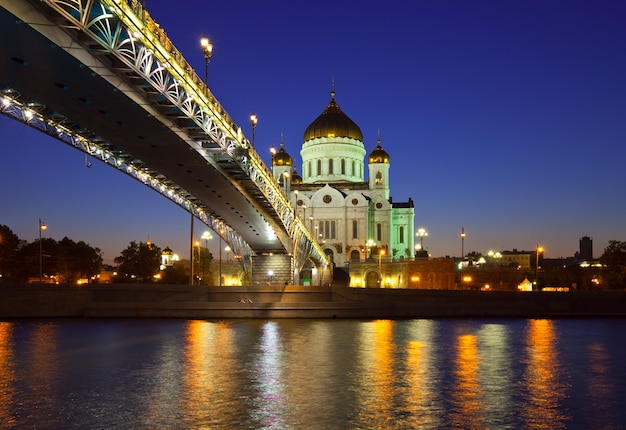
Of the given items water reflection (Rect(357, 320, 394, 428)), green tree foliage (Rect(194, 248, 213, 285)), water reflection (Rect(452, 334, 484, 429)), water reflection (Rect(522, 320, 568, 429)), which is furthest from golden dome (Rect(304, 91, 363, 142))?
water reflection (Rect(452, 334, 484, 429))

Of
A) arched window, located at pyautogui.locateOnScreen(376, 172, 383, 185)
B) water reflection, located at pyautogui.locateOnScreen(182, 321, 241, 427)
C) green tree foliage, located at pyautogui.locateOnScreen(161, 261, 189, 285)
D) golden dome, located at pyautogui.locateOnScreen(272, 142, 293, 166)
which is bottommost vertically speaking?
water reflection, located at pyautogui.locateOnScreen(182, 321, 241, 427)

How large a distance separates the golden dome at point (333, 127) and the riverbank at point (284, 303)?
53485 mm

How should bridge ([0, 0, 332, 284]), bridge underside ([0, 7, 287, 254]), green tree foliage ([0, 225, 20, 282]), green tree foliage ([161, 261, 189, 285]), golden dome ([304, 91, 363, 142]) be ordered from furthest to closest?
Result: 1. golden dome ([304, 91, 363, 142])
2. green tree foliage ([161, 261, 189, 285])
3. green tree foliage ([0, 225, 20, 282])
4. bridge underside ([0, 7, 287, 254])
5. bridge ([0, 0, 332, 284])

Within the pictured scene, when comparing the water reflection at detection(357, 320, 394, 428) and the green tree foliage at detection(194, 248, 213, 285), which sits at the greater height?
the green tree foliage at detection(194, 248, 213, 285)

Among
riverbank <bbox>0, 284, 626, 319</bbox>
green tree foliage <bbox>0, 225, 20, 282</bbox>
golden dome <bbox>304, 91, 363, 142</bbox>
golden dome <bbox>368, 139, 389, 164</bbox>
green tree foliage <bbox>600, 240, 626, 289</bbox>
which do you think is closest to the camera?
riverbank <bbox>0, 284, 626, 319</bbox>

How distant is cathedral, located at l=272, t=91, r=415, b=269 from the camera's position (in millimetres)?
94375

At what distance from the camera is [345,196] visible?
95.4m

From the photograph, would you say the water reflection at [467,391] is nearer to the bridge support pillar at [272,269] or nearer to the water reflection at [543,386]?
the water reflection at [543,386]

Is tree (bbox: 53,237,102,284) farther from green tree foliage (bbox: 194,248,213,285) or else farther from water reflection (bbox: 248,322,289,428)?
water reflection (bbox: 248,322,289,428)

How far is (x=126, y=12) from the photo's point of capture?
19562 mm

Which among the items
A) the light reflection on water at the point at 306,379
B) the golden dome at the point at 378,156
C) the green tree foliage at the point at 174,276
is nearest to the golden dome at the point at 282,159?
the golden dome at the point at 378,156

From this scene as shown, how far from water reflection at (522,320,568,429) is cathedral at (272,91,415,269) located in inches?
2460

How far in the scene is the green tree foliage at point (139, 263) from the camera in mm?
73938

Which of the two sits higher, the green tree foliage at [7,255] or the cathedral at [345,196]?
the cathedral at [345,196]
